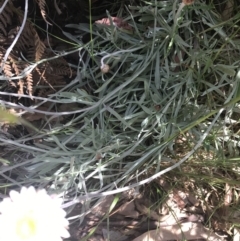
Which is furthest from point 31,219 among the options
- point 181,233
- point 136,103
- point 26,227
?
point 181,233

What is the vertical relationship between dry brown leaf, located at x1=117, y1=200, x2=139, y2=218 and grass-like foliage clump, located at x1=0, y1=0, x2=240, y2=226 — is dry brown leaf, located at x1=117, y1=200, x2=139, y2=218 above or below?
below

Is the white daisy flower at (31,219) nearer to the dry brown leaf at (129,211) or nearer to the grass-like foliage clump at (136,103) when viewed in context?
the grass-like foliage clump at (136,103)

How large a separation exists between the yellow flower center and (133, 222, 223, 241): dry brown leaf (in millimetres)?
442

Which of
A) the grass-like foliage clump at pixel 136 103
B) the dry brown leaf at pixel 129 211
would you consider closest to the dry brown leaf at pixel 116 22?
the grass-like foliage clump at pixel 136 103

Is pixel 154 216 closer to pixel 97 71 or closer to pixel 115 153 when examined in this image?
pixel 115 153

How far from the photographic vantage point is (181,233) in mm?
1097

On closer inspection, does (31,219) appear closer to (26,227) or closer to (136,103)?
(26,227)

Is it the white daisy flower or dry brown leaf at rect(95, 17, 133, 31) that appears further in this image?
dry brown leaf at rect(95, 17, 133, 31)

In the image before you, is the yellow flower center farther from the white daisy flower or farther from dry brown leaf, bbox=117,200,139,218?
dry brown leaf, bbox=117,200,139,218

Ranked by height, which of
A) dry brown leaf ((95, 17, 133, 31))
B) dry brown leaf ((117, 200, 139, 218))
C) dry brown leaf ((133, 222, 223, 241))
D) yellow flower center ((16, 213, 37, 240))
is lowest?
dry brown leaf ((133, 222, 223, 241))

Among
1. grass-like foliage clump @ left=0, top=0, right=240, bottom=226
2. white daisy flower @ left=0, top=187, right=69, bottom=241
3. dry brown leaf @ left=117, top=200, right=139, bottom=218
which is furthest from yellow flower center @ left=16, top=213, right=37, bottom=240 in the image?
dry brown leaf @ left=117, top=200, right=139, bottom=218

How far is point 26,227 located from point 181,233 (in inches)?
20.2

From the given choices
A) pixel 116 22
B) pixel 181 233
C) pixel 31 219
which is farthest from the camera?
Result: pixel 181 233

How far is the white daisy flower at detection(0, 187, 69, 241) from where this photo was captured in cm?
69
